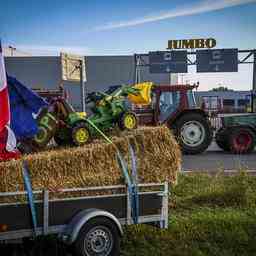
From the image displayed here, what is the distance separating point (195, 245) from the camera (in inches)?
217

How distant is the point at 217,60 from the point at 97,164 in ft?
88.2

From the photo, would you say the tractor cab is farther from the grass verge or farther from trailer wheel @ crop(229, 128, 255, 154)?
the grass verge

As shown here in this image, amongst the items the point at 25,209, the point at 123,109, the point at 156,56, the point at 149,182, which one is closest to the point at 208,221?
the point at 149,182

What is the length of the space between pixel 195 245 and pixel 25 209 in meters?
2.10

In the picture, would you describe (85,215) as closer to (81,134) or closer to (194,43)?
(81,134)

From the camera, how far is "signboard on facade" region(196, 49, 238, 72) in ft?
101

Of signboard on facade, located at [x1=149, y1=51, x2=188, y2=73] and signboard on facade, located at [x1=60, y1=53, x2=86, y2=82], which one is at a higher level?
signboard on facade, located at [x1=149, y1=51, x2=188, y2=73]

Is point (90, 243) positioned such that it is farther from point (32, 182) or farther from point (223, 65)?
point (223, 65)

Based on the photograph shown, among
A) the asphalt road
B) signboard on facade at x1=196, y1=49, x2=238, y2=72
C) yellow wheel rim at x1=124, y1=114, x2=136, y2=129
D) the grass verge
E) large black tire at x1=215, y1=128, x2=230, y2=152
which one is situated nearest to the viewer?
the grass verge

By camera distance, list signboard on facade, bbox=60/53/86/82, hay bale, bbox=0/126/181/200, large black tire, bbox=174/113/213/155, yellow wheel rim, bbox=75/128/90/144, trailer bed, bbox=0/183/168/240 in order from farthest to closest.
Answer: large black tire, bbox=174/113/213/155
signboard on facade, bbox=60/53/86/82
yellow wheel rim, bbox=75/128/90/144
hay bale, bbox=0/126/181/200
trailer bed, bbox=0/183/168/240

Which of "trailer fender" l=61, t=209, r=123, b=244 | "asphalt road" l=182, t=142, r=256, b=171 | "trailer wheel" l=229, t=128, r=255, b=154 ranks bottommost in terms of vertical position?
"asphalt road" l=182, t=142, r=256, b=171

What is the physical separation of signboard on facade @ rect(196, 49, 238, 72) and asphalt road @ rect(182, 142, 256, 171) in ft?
51.3

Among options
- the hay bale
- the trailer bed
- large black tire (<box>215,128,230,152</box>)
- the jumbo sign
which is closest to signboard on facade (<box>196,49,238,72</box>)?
the jumbo sign

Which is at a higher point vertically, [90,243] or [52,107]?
[52,107]
